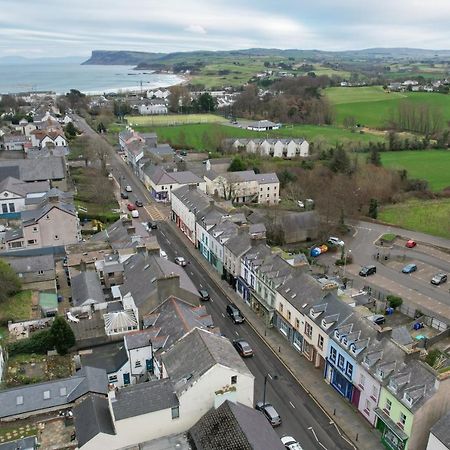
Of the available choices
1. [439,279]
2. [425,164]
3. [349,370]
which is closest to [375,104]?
[425,164]

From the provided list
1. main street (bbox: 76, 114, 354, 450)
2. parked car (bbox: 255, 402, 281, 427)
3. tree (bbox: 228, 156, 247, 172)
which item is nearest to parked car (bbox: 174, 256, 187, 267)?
main street (bbox: 76, 114, 354, 450)

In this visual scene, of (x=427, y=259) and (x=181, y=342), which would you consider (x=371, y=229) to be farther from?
(x=181, y=342)

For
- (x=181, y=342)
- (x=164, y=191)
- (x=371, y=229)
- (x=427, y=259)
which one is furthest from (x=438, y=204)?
(x=181, y=342)

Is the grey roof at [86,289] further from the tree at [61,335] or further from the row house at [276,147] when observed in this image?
the row house at [276,147]

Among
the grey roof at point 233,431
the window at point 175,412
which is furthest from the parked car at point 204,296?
the window at point 175,412

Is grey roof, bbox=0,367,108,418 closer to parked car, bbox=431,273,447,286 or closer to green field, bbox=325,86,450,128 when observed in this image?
parked car, bbox=431,273,447,286

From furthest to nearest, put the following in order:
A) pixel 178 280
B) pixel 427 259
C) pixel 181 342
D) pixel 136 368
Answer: pixel 427 259, pixel 178 280, pixel 136 368, pixel 181 342

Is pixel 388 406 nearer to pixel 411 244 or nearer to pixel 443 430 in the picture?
pixel 443 430
